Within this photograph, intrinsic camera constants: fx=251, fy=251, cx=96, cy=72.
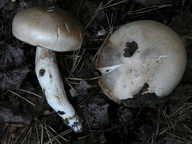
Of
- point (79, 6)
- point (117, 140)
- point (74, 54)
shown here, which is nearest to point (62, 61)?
point (74, 54)

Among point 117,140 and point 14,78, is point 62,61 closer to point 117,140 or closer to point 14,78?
point 14,78

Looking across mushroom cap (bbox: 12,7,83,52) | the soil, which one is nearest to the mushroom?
mushroom cap (bbox: 12,7,83,52)

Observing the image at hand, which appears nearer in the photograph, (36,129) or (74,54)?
(36,129)

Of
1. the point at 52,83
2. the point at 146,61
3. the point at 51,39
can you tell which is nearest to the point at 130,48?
the point at 146,61

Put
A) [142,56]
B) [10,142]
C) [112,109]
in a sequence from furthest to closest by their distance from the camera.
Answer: [112,109], [10,142], [142,56]

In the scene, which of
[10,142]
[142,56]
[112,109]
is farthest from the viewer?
[112,109]

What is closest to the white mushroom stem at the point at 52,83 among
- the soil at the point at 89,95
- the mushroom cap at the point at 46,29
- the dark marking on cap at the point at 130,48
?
the soil at the point at 89,95

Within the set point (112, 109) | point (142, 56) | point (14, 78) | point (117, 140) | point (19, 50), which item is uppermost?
point (142, 56)

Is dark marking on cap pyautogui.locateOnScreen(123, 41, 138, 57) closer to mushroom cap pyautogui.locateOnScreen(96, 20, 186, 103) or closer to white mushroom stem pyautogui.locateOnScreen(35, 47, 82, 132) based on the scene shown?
mushroom cap pyautogui.locateOnScreen(96, 20, 186, 103)
